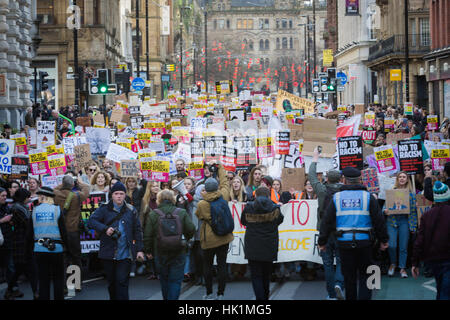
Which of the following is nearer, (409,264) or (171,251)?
(171,251)

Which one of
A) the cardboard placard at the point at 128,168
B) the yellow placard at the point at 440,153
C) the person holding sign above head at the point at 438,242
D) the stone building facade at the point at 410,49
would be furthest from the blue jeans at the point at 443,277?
the stone building facade at the point at 410,49

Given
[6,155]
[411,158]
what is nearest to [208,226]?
[411,158]

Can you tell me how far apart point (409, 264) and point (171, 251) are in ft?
16.7

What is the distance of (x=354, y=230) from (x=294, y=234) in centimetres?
388

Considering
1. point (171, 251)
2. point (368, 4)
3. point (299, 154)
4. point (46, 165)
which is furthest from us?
point (368, 4)

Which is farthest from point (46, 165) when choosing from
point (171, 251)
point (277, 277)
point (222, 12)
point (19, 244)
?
point (222, 12)

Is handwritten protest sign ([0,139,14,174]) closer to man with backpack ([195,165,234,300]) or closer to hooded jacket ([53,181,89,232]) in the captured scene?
hooded jacket ([53,181,89,232])

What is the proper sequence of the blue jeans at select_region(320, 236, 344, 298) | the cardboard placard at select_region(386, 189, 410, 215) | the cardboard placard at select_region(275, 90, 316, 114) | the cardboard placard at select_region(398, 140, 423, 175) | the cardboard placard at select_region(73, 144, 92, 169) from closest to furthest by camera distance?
the blue jeans at select_region(320, 236, 344, 298) → the cardboard placard at select_region(386, 189, 410, 215) → the cardboard placard at select_region(398, 140, 423, 175) → the cardboard placard at select_region(73, 144, 92, 169) → the cardboard placard at select_region(275, 90, 316, 114)

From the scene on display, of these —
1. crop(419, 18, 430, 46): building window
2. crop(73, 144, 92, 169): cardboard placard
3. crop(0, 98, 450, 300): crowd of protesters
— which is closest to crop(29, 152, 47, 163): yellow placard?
crop(0, 98, 450, 300): crowd of protesters

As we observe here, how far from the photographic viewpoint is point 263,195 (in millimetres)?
10188

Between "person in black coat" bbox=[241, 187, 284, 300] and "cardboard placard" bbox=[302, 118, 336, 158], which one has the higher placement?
"cardboard placard" bbox=[302, 118, 336, 158]

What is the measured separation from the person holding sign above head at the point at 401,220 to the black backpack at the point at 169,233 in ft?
13.8

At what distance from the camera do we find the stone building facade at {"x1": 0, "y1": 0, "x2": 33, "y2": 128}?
2989cm

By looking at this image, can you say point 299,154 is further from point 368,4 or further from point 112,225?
point 368,4
